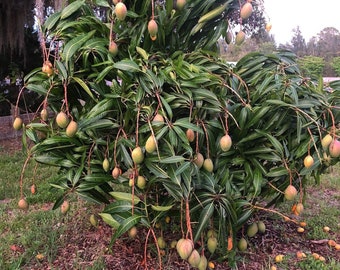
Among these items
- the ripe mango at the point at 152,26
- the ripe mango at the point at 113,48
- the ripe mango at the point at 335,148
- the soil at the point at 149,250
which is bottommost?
the soil at the point at 149,250

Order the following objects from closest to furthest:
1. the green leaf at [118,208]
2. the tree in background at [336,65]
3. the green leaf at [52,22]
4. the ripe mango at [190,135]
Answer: the ripe mango at [190,135]
the green leaf at [118,208]
the green leaf at [52,22]
the tree in background at [336,65]

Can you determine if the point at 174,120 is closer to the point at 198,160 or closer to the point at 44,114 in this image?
the point at 198,160

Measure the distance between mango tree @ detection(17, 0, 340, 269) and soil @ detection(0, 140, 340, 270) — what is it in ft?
1.02

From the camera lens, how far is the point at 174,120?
66.7 inches

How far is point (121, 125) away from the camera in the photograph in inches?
68.1

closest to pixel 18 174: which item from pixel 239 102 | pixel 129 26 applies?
pixel 129 26

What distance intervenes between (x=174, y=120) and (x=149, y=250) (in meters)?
0.91

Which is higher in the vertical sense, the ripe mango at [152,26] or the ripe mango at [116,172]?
the ripe mango at [152,26]

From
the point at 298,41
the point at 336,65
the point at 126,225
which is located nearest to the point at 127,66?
the point at 126,225

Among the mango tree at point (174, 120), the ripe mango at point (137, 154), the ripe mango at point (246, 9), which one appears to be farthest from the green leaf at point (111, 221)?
the ripe mango at point (246, 9)

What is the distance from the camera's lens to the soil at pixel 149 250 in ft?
6.99

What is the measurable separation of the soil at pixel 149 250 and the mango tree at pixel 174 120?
31cm

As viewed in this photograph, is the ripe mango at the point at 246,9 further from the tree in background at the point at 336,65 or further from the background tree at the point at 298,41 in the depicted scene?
the background tree at the point at 298,41

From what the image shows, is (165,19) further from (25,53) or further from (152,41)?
(25,53)
